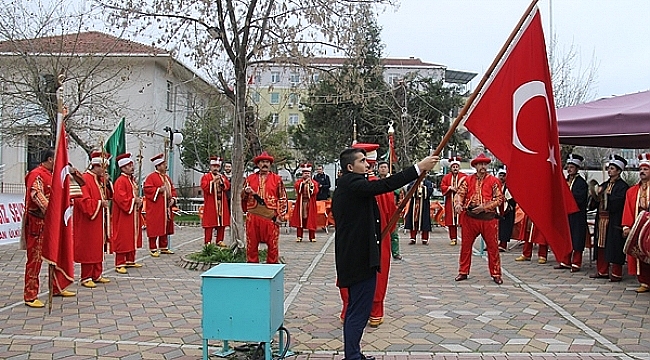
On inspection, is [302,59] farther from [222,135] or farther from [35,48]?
[222,135]

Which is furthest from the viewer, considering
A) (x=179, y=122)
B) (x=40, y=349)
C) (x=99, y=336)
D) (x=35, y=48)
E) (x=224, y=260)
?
(x=179, y=122)

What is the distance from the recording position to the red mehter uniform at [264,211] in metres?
8.90

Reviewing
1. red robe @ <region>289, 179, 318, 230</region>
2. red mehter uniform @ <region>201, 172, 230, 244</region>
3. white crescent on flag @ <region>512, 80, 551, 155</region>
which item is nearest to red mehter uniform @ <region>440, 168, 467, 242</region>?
red robe @ <region>289, 179, 318, 230</region>

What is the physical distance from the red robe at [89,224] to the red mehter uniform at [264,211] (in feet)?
6.83

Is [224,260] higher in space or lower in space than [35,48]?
lower

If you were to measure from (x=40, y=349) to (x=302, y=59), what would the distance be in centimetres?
661

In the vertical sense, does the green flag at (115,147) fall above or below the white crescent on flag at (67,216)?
above

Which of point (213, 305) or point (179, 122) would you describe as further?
point (179, 122)

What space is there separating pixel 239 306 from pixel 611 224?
22.7 ft

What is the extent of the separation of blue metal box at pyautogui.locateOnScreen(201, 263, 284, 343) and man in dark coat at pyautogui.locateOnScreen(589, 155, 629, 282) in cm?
655

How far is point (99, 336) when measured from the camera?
6.17 metres

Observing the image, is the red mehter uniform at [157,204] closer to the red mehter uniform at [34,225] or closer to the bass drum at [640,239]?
the red mehter uniform at [34,225]

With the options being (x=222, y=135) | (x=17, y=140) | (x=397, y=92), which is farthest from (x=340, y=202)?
(x=397, y=92)

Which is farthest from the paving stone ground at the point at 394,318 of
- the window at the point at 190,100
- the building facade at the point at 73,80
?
the window at the point at 190,100
